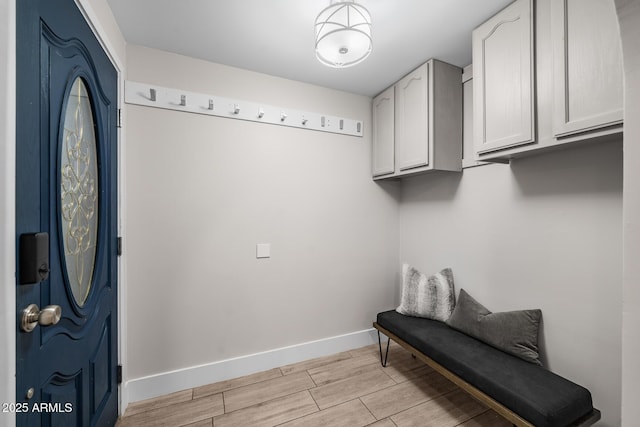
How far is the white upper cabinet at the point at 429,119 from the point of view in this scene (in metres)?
1.98

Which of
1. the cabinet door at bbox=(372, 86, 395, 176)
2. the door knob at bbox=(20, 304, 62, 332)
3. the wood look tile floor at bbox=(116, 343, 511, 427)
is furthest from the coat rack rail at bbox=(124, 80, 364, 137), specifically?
the wood look tile floor at bbox=(116, 343, 511, 427)

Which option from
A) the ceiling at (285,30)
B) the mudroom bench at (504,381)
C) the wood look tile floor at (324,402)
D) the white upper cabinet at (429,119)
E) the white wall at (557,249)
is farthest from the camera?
the white upper cabinet at (429,119)

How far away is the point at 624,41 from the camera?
84cm

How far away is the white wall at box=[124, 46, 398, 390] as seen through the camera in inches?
73.6

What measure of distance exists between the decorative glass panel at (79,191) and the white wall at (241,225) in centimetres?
52

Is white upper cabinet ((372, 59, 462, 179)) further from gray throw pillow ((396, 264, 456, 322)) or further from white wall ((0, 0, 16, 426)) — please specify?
white wall ((0, 0, 16, 426))

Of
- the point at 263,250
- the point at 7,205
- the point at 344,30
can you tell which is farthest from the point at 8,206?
the point at 263,250

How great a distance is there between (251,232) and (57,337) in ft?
4.32

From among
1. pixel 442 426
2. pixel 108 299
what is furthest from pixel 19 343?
pixel 442 426

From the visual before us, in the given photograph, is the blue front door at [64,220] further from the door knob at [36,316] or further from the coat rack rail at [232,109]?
the coat rack rail at [232,109]

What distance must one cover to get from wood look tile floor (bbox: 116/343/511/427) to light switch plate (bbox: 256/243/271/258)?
3.27ft

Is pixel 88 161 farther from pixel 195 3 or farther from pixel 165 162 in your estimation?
pixel 195 3

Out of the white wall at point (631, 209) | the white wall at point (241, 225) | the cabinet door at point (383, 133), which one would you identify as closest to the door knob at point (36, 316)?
the white wall at point (241, 225)

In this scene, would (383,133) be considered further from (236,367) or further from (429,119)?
(236,367)
